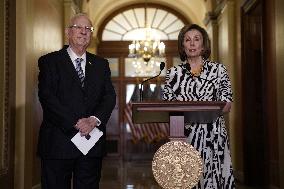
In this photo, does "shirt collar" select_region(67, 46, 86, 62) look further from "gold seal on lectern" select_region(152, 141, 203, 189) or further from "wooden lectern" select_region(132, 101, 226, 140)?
"gold seal on lectern" select_region(152, 141, 203, 189)

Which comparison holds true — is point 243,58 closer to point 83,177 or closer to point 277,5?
point 277,5

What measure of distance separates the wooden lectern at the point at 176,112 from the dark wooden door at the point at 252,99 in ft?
15.0

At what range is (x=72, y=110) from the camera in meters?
2.60

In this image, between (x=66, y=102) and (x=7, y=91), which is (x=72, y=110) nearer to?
(x=66, y=102)

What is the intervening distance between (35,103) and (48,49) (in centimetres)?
114

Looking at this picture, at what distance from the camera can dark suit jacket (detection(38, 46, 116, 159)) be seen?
8.39ft

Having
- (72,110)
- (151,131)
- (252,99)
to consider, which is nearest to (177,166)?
(72,110)

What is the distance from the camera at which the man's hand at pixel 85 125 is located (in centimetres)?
253

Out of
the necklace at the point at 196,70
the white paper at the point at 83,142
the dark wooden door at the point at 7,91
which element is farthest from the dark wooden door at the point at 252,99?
the white paper at the point at 83,142

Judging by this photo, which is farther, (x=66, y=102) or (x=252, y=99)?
(x=252, y=99)

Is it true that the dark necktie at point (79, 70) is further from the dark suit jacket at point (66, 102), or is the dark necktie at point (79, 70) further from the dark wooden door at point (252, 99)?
the dark wooden door at point (252, 99)

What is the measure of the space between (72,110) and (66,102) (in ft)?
0.20

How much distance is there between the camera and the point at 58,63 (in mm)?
2668

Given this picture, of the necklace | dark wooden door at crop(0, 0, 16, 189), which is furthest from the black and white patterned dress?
dark wooden door at crop(0, 0, 16, 189)
